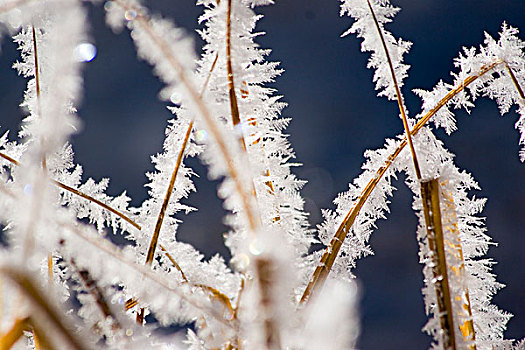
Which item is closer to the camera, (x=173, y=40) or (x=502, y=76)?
(x=173, y=40)

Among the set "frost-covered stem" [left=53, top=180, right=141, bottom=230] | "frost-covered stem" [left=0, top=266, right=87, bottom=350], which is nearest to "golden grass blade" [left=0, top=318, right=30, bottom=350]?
"frost-covered stem" [left=0, top=266, right=87, bottom=350]

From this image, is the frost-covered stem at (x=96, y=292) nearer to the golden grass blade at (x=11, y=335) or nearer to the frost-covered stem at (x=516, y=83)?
the golden grass blade at (x=11, y=335)

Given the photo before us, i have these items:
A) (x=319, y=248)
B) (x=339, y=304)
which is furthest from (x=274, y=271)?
(x=319, y=248)

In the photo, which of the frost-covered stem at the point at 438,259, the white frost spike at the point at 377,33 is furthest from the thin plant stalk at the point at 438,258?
the white frost spike at the point at 377,33

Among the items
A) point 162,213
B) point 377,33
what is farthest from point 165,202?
point 377,33

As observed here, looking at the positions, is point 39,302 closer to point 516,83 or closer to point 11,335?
point 11,335

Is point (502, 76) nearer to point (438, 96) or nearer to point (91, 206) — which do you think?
point (438, 96)

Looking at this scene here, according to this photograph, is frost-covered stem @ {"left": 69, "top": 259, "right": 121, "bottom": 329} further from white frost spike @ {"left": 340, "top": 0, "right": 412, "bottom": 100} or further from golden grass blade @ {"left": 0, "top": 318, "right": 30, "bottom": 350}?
white frost spike @ {"left": 340, "top": 0, "right": 412, "bottom": 100}
